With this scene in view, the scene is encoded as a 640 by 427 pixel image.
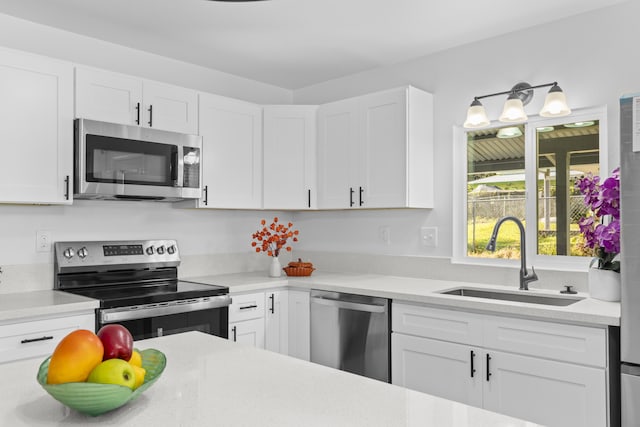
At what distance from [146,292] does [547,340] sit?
82.1 inches

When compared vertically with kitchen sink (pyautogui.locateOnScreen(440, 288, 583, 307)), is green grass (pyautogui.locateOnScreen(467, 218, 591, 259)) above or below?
above

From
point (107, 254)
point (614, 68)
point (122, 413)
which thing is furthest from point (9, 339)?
point (614, 68)

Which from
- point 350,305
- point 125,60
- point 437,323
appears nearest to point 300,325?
point 350,305

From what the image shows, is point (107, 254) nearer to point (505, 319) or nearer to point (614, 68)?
point (505, 319)

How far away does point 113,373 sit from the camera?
950 millimetres

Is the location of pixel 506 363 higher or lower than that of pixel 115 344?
lower

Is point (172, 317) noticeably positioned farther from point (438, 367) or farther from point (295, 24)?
point (295, 24)

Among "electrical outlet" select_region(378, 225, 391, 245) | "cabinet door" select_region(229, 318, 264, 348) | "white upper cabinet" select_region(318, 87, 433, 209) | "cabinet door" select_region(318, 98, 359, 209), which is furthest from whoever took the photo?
"electrical outlet" select_region(378, 225, 391, 245)

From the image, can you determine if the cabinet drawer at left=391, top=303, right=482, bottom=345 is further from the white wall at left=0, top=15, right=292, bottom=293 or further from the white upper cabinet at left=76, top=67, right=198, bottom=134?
the white upper cabinet at left=76, top=67, right=198, bottom=134

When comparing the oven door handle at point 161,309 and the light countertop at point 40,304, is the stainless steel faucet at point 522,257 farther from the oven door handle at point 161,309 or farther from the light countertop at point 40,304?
the light countertop at point 40,304

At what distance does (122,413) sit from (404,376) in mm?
2003

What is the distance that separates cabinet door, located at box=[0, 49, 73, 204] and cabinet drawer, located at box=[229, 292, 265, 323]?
1128 mm

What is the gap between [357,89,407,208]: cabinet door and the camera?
3.22 meters

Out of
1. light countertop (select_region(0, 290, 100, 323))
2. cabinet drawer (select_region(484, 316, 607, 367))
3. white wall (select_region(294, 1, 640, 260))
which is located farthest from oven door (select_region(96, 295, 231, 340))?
cabinet drawer (select_region(484, 316, 607, 367))
